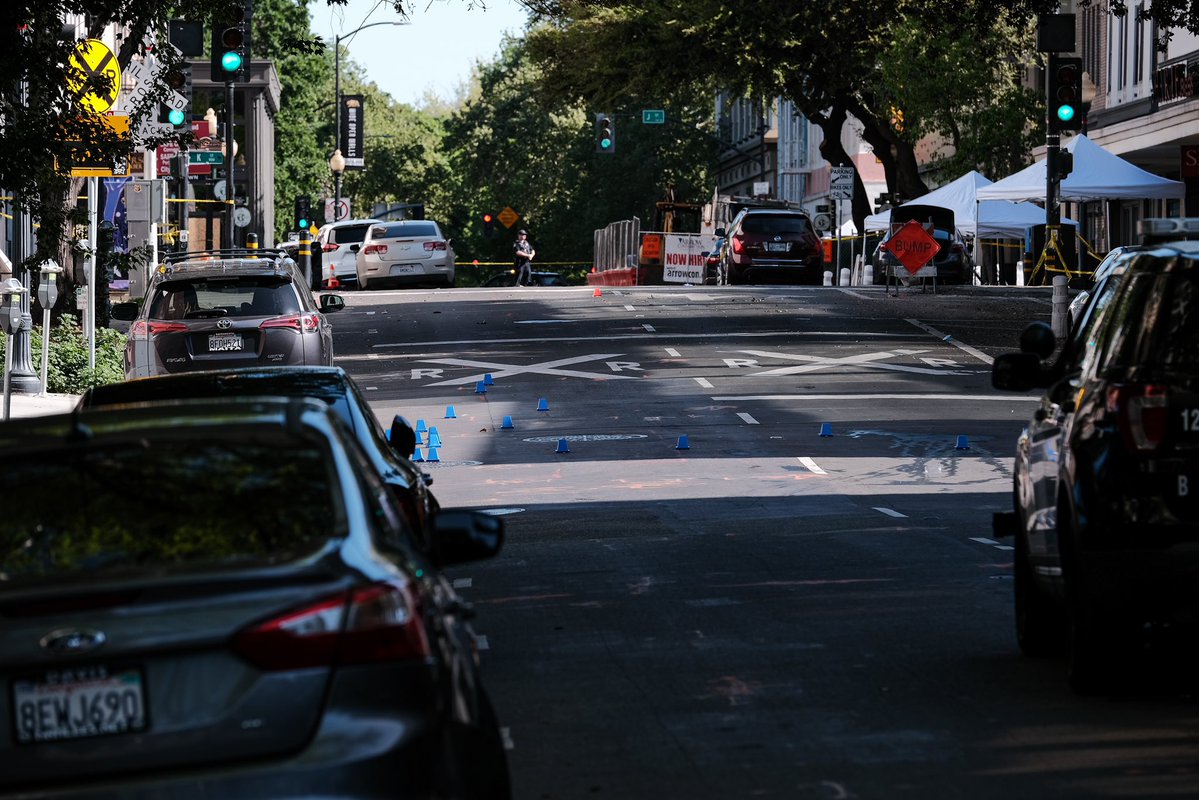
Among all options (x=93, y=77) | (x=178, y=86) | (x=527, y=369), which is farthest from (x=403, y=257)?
(x=93, y=77)

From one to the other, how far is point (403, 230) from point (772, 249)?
29.5 ft

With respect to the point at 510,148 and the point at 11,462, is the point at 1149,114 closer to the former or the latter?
the point at 11,462

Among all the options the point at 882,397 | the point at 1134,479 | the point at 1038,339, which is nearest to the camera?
the point at 1134,479

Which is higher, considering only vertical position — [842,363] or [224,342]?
[224,342]

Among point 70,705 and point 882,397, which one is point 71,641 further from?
point 882,397

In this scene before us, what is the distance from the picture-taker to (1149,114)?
48.1 metres

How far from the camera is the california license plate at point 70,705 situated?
4707 mm

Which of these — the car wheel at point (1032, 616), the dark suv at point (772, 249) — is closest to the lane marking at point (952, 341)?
the dark suv at point (772, 249)

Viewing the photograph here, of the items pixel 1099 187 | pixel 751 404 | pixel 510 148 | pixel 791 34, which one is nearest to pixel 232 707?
pixel 751 404

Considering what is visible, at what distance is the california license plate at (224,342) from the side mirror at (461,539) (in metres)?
14.4

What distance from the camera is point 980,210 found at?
162ft

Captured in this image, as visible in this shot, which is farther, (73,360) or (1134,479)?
(73,360)

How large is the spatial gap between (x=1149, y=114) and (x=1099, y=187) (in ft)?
17.6

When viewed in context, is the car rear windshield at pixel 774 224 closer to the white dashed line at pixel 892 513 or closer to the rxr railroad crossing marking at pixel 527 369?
the rxr railroad crossing marking at pixel 527 369
